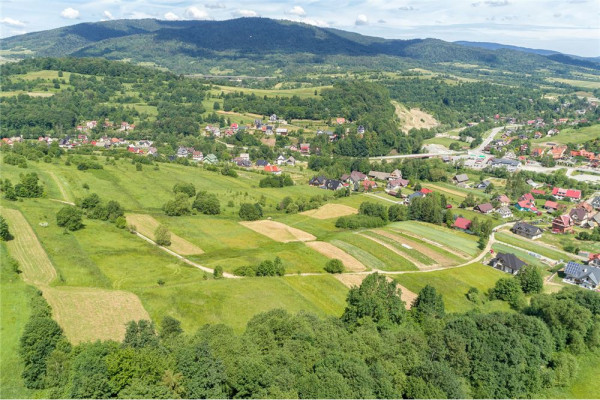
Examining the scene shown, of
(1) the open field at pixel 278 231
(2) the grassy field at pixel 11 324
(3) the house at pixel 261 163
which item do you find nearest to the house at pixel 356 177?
(3) the house at pixel 261 163

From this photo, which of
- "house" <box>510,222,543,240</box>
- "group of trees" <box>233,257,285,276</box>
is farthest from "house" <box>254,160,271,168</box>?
"group of trees" <box>233,257,285,276</box>

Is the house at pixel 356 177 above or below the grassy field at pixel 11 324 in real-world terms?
below

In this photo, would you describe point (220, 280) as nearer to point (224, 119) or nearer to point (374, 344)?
point (374, 344)

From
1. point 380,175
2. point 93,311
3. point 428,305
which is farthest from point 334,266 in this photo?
Result: point 380,175

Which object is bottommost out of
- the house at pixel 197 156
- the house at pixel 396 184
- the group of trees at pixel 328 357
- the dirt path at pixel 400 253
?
the house at pixel 197 156

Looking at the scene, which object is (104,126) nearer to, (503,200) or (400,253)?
(400,253)

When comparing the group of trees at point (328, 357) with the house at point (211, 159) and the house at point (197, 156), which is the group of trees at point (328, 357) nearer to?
the house at point (211, 159)
